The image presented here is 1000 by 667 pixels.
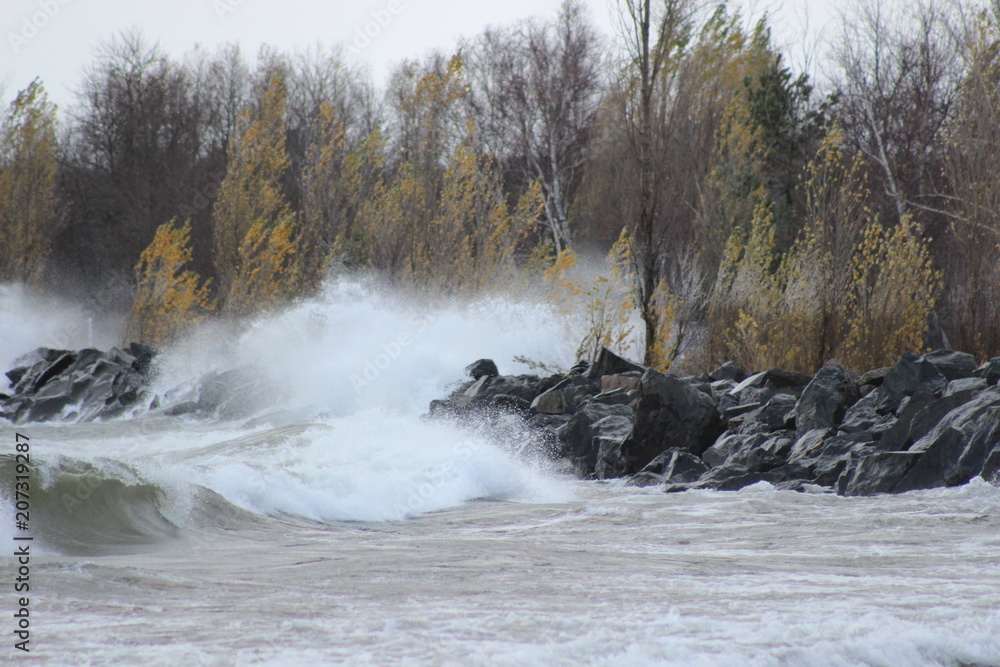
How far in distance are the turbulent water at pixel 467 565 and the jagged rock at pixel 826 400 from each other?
1225mm

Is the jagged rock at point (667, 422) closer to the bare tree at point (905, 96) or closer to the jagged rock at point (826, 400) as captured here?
the jagged rock at point (826, 400)

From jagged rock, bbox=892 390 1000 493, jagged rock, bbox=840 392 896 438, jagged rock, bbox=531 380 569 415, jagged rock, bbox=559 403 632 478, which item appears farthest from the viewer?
jagged rock, bbox=531 380 569 415

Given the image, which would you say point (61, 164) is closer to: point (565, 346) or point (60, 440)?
point (60, 440)

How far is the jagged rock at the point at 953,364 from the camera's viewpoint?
711 centimetres

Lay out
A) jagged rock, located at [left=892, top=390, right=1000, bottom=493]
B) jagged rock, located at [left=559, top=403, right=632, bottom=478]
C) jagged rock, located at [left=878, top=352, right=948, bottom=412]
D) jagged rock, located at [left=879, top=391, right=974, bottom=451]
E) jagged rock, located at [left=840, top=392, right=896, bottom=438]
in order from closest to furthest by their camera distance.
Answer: jagged rock, located at [left=892, top=390, right=1000, bottom=493]
jagged rock, located at [left=879, top=391, right=974, bottom=451]
jagged rock, located at [left=840, top=392, right=896, bottom=438]
jagged rock, located at [left=878, top=352, right=948, bottom=412]
jagged rock, located at [left=559, top=403, right=632, bottom=478]

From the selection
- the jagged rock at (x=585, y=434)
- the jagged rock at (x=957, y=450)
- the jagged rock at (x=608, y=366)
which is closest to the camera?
the jagged rock at (x=957, y=450)

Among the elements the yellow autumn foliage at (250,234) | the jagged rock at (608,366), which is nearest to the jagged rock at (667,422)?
the jagged rock at (608,366)

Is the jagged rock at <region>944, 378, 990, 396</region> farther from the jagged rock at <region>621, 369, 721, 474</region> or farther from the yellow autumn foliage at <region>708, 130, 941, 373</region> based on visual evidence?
the yellow autumn foliage at <region>708, 130, 941, 373</region>

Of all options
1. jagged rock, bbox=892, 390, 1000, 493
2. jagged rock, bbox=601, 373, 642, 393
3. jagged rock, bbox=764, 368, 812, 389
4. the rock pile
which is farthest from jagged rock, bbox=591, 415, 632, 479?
the rock pile

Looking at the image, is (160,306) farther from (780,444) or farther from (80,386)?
(780,444)

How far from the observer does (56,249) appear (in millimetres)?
30953

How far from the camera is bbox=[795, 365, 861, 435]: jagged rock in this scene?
6.93m

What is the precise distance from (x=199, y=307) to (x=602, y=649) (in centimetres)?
2498

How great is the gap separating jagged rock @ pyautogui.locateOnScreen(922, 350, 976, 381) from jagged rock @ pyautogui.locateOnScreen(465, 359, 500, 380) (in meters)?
5.72
